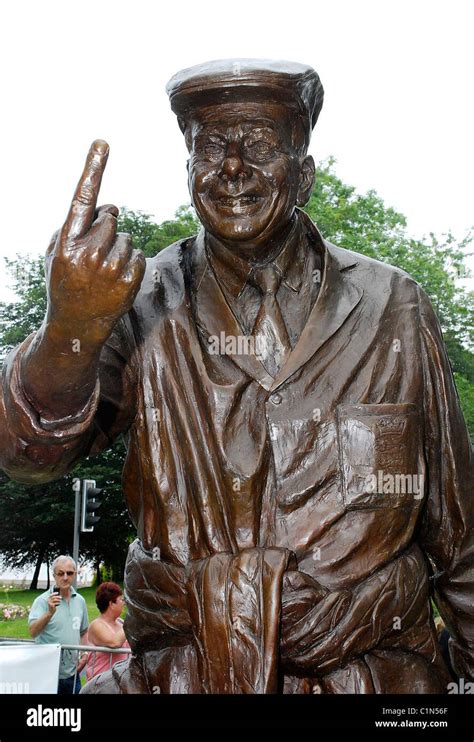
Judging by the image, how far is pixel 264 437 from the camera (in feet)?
11.2

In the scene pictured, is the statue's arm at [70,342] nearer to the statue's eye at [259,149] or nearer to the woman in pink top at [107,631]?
the statue's eye at [259,149]

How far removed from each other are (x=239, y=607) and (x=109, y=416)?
2.16 feet

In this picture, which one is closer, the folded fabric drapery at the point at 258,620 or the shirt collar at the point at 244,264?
the folded fabric drapery at the point at 258,620

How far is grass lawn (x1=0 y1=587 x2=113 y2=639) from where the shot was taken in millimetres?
19941

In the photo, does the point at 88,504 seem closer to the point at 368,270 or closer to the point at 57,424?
the point at 368,270

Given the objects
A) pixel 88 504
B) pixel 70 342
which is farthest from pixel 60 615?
pixel 70 342

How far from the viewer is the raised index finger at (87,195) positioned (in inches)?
117

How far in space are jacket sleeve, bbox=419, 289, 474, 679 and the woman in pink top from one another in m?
4.54

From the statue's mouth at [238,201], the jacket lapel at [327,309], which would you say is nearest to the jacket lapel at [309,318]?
the jacket lapel at [327,309]

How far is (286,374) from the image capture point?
3.43m

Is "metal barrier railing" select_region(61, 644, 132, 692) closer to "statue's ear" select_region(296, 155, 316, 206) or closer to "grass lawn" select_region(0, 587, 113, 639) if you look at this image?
"statue's ear" select_region(296, 155, 316, 206)

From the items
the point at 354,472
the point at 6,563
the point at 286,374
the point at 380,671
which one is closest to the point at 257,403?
the point at 286,374

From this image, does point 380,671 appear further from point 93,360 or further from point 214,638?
point 93,360

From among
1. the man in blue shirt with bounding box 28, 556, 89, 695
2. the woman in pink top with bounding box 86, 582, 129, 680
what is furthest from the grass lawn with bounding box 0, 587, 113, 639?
the woman in pink top with bounding box 86, 582, 129, 680
